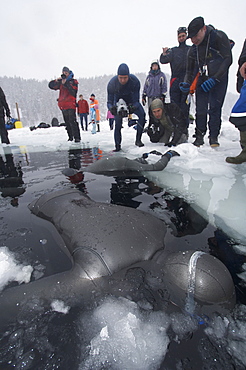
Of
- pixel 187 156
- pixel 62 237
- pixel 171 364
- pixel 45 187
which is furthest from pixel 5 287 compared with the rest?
pixel 187 156

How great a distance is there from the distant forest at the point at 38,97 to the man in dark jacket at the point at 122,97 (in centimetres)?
5517

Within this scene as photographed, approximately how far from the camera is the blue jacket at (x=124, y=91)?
4816 millimetres

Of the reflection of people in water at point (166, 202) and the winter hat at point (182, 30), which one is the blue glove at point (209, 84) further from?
the reflection of people in water at point (166, 202)

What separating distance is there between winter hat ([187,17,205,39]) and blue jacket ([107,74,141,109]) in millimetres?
1663

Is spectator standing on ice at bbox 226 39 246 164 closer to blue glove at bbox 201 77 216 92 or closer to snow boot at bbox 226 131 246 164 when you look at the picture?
snow boot at bbox 226 131 246 164

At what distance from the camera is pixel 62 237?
143 centimetres

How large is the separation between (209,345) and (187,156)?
3158mm

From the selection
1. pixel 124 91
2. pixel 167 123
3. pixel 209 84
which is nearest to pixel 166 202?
pixel 209 84

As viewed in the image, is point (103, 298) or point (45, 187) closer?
point (103, 298)

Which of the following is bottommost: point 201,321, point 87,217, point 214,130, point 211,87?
point 201,321

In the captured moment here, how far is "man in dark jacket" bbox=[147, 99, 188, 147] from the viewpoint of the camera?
4.66 meters

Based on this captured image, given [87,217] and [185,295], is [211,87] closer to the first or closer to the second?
[87,217]

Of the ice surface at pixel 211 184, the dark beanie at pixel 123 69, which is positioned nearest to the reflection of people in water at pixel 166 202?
the ice surface at pixel 211 184

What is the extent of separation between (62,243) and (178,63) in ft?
17.5
